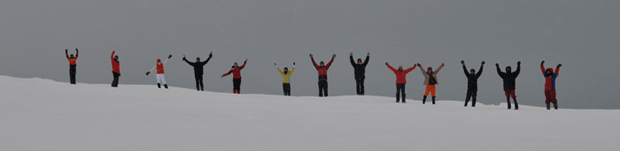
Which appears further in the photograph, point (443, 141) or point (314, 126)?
point (314, 126)

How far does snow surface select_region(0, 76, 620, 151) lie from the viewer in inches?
270

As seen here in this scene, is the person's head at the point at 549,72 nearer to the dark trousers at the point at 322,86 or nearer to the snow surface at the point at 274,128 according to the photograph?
the snow surface at the point at 274,128

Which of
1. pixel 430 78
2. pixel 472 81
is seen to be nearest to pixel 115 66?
pixel 430 78

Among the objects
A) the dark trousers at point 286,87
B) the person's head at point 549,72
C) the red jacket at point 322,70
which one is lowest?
the dark trousers at point 286,87

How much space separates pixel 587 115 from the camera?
1189cm

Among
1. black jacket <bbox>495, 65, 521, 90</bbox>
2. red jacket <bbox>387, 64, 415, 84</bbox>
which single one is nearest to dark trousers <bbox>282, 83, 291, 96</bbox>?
red jacket <bbox>387, 64, 415, 84</bbox>

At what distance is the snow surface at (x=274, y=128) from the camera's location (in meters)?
6.86

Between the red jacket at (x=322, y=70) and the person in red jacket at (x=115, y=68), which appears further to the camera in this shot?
the red jacket at (x=322, y=70)

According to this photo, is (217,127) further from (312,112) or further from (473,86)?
(473,86)

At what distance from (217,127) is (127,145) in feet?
6.40

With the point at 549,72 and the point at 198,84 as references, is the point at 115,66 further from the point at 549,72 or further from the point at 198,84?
the point at 549,72

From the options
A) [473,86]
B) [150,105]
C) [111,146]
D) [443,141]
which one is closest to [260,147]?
[111,146]

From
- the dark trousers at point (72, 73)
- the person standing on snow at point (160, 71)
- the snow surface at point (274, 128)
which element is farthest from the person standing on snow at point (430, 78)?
the dark trousers at point (72, 73)

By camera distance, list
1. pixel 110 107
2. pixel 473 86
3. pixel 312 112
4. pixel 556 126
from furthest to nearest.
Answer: pixel 473 86 < pixel 312 112 < pixel 110 107 < pixel 556 126
